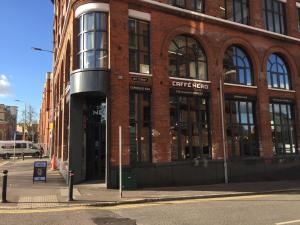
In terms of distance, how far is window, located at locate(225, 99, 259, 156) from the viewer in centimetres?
2192

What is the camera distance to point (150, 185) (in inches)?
707

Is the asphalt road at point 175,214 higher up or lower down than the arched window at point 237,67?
lower down

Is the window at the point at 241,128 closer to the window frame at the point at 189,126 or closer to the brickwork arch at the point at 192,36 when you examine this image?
the window frame at the point at 189,126

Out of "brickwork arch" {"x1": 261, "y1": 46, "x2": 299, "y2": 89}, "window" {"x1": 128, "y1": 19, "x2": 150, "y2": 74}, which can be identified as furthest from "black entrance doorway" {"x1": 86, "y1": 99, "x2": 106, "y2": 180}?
"brickwork arch" {"x1": 261, "y1": 46, "x2": 299, "y2": 89}

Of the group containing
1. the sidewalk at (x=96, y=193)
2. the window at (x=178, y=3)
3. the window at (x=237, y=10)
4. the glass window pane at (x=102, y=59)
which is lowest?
the sidewalk at (x=96, y=193)

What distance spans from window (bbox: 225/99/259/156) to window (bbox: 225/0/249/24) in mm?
5574

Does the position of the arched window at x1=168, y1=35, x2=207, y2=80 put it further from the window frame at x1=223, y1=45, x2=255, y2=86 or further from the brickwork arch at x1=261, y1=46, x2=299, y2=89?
the brickwork arch at x1=261, y1=46, x2=299, y2=89

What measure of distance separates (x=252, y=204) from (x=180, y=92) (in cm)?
852

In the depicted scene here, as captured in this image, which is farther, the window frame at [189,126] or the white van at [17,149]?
the white van at [17,149]

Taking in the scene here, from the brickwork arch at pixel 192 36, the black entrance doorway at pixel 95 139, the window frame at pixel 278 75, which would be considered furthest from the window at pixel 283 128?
the black entrance doorway at pixel 95 139

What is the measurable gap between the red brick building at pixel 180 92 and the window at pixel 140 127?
0.17ft

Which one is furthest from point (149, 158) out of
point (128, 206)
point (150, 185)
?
point (128, 206)

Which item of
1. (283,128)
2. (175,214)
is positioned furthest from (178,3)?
(175,214)

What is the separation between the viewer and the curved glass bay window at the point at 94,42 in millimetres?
18078
